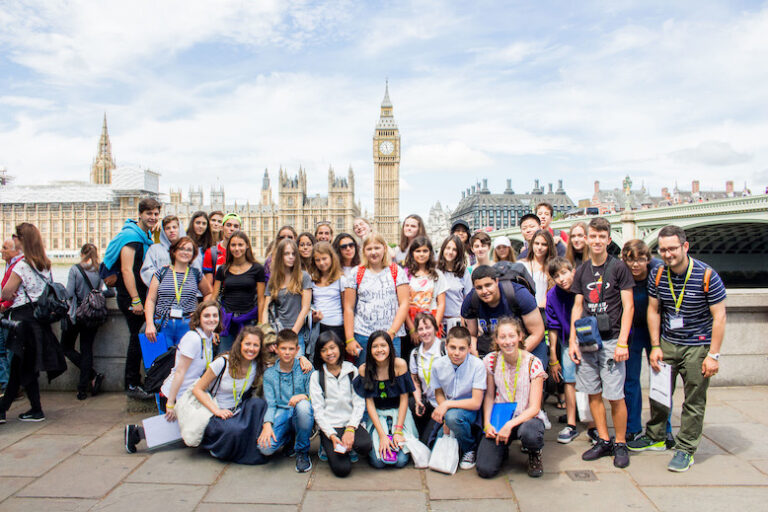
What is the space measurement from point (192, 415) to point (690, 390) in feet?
10.6

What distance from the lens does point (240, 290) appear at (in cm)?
413

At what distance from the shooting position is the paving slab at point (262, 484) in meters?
2.90

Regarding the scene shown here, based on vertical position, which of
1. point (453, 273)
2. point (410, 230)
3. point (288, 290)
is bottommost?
point (288, 290)

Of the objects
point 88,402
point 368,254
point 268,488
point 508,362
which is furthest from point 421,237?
point 88,402

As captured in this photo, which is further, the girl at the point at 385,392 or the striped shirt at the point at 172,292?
the striped shirt at the point at 172,292

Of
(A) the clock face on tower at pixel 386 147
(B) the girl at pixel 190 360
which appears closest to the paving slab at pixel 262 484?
(B) the girl at pixel 190 360

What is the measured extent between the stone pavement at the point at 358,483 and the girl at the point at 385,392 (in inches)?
8.6

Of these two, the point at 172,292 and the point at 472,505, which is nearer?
the point at 472,505

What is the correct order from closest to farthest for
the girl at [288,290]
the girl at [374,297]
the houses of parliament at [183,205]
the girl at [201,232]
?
the girl at [374,297], the girl at [288,290], the girl at [201,232], the houses of parliament at [183,205]

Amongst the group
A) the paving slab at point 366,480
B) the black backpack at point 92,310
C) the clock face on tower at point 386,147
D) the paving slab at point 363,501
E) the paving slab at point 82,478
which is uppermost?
the clock face on tower at point 386,147

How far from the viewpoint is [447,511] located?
2734 millimetres

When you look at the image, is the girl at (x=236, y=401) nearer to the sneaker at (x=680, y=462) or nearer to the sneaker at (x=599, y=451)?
the sneaker at (x=599, y=451)

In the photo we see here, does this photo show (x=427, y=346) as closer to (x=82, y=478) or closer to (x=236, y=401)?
(x=236, y=401)

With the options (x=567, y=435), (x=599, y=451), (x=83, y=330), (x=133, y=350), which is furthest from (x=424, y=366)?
(x=83, y=330)
